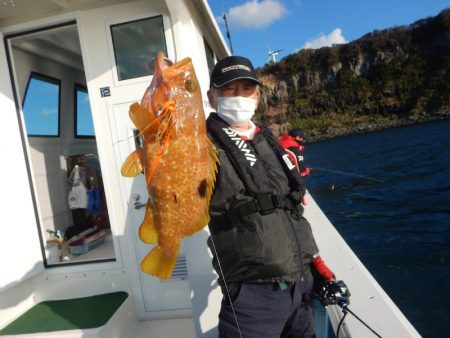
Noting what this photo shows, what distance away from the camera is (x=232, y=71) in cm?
182

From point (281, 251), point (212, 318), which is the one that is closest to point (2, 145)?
point (212, 318)

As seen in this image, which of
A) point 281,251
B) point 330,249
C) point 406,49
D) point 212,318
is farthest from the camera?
point 406,49

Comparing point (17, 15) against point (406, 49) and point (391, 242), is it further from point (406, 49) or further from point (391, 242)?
point (406, 49)

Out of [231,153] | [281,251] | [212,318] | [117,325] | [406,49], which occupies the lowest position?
[117,325]

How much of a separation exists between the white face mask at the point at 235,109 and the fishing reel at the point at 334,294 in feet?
3.91

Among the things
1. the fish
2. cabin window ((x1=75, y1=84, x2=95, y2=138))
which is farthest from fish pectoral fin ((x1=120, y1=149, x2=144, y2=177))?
cabin window ((x1=75, y1=84, x2=95, y2=138))

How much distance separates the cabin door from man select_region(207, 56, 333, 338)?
6.55 feet

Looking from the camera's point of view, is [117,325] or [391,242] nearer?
[117,325]

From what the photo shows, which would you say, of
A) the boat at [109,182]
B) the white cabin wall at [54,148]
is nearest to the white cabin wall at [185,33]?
the boat at [109,182]

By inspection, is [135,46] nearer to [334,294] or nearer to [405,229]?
[334,294]

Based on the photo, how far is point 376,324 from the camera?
2.02 m

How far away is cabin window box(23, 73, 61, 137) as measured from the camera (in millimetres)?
4910

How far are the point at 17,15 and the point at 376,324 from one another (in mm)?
4816

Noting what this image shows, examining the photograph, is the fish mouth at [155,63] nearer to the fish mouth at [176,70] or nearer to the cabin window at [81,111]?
the fish mouth at [176,70]
